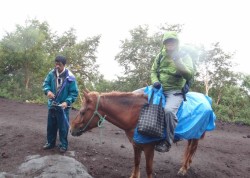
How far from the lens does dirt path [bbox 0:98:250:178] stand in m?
6.34

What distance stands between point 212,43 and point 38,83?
36.6ft

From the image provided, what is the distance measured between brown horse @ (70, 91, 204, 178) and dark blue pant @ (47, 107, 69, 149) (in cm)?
95

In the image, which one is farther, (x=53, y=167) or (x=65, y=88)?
(x=65, y=88)

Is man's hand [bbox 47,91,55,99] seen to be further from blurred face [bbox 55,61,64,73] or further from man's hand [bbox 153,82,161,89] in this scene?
man's hand [bbox 153,82,161,89]

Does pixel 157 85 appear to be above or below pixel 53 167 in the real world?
above

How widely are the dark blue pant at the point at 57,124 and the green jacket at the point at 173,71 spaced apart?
198cm

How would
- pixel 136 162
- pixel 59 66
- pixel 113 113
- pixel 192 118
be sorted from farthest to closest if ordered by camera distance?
pixel 59 66 < pixel 136 162 < pixel 192 118 < pixel 113 113

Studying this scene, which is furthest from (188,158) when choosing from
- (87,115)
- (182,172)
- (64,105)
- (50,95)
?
(50,95)

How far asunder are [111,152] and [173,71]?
2.80 meters

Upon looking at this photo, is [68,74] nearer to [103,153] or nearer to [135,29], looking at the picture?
[103,153]

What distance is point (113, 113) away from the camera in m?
5.47

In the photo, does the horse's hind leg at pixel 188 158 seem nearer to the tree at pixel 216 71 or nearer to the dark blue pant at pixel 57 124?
the dark blue pant at pixel 57 124

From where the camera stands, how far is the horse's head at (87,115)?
5348 mm

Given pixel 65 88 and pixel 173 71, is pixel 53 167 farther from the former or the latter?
pixel 173 71
